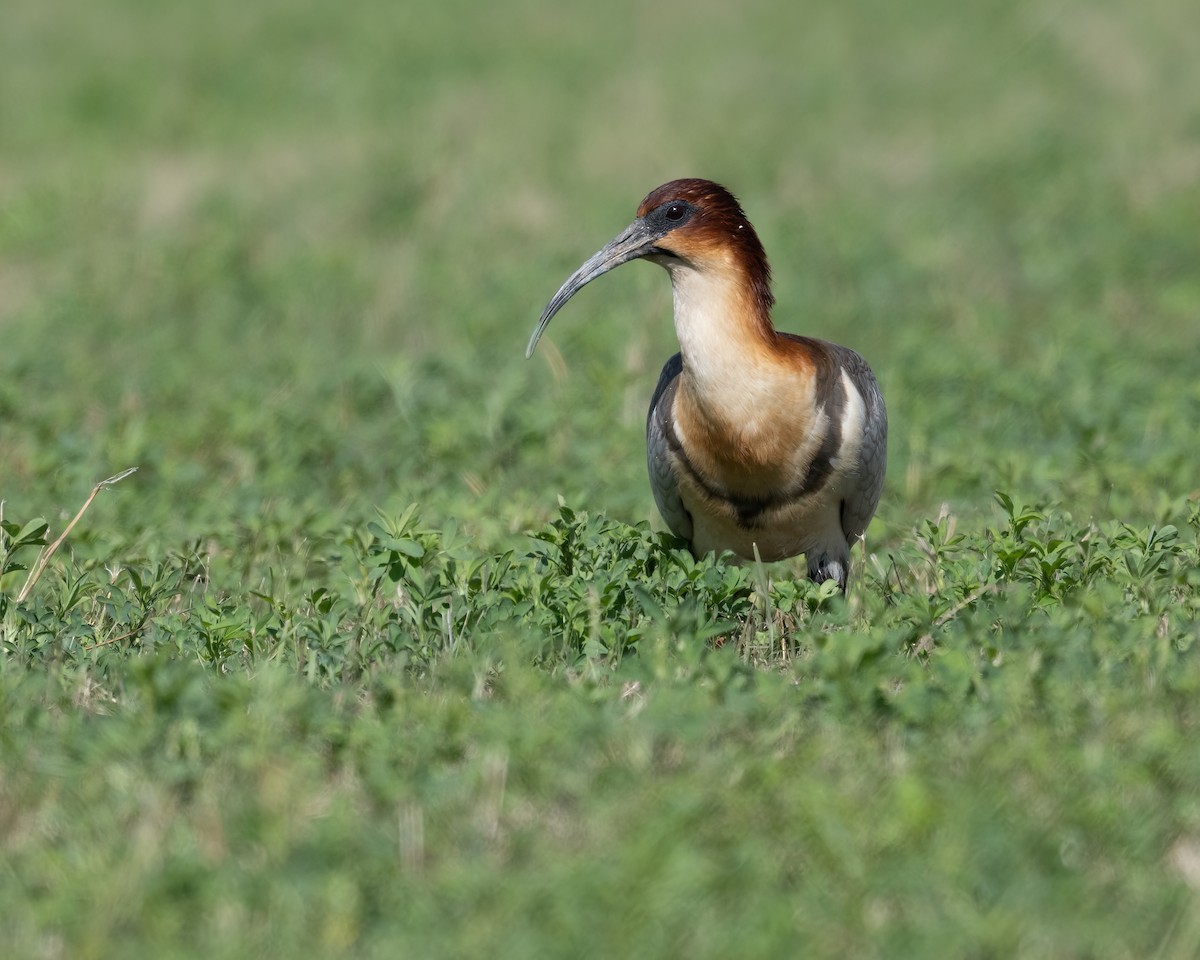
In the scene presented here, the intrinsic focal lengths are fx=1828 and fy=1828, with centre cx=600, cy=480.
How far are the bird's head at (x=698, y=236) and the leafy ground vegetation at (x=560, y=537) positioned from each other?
897 mm

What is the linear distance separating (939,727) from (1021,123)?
11669 mm

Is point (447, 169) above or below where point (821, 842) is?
below

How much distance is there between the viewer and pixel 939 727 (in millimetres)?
4359

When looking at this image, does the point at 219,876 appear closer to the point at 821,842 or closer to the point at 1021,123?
the point at 821,842

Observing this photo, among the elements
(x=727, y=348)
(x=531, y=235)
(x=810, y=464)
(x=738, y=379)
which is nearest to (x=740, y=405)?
(x=738, y=379)

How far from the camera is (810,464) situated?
5816 mm

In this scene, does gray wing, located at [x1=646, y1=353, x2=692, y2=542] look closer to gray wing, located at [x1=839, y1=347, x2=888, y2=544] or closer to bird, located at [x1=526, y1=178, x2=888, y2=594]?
bird, located at [x1=526, y1=178, x2=888, y2=594]

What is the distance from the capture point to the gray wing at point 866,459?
19.6 feet

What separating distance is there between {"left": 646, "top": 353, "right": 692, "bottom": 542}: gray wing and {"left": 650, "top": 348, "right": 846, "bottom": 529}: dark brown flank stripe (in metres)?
0.05

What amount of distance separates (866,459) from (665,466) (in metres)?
0.66

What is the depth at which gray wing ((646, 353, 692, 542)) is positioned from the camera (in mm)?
6051

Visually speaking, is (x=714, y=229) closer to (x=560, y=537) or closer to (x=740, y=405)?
(x=740, y=405)

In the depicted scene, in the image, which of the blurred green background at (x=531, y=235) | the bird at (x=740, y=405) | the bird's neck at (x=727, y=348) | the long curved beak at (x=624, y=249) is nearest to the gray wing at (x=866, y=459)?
the bird at (x=740, y=405)

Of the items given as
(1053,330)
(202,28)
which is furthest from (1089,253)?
(202,28)
